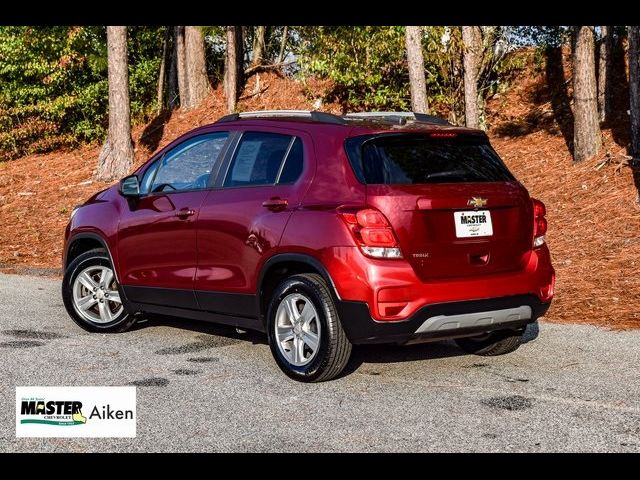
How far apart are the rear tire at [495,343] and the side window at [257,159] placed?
2036 mm

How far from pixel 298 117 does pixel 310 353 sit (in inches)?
69.2

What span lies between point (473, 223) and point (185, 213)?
2325 millimetres

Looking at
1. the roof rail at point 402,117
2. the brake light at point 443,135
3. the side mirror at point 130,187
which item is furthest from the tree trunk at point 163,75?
the brake light at point 443,135

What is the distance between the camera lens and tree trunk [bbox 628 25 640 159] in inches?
545

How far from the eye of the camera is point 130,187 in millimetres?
7742

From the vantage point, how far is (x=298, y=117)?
6859mm

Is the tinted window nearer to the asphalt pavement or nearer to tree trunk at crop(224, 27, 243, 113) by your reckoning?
the asphalt pavement

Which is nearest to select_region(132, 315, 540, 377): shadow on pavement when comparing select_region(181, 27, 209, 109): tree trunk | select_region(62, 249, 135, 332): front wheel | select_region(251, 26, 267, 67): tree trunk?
select_region(62, 249, 135, 332): front wheel

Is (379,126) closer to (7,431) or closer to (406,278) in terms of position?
(406,278)

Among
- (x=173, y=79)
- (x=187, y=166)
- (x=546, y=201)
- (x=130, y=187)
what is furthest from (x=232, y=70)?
(x=187, y=166)

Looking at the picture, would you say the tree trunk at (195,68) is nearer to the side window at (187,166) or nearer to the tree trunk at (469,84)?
the tree trunk at (469,84)

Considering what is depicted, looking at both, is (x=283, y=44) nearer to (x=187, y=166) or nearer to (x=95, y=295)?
(x=95, y=295)
